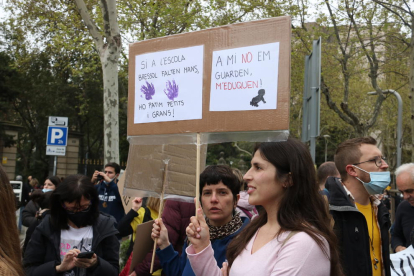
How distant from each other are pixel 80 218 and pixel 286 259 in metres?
2.15

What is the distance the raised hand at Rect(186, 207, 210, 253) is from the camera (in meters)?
2.73

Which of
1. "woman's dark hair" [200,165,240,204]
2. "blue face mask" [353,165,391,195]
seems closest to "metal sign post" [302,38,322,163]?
"blue face mask" [353,165,391,195]

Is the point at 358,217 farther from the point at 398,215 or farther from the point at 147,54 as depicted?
the point at 398,215

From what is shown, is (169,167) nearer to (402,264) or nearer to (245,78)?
(245,78)

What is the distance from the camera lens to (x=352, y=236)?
3.34 m

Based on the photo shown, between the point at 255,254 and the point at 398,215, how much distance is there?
3645 millimetres

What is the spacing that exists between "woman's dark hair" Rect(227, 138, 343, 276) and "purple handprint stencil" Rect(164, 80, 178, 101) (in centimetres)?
86

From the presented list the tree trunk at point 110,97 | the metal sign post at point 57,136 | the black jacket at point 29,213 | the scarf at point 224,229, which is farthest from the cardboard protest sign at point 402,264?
the metal sign post at point 57,136

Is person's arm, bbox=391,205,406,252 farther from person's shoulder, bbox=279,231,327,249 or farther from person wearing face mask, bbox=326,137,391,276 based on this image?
person's shoulder, bbox=279,231,327,249

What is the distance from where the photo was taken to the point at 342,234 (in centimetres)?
338

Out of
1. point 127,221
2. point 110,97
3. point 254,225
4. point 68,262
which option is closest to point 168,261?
point 68,262

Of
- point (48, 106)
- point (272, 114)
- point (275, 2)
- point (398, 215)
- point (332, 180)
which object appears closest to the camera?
point (272, 114)

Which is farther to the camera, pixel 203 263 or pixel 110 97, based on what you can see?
pixel 110 97

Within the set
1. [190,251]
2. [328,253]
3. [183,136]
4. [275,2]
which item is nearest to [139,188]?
[183,136]
